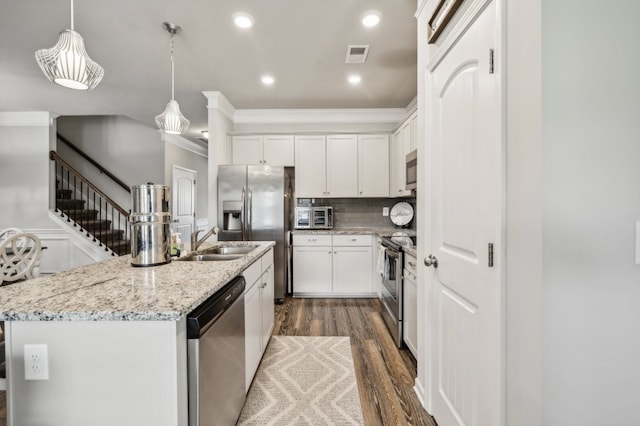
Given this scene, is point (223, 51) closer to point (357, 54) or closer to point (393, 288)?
point (357, 54)

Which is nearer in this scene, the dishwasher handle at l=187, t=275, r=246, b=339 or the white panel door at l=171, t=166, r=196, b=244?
the dishwasher handle at l=187, t=275, r=246, b=339

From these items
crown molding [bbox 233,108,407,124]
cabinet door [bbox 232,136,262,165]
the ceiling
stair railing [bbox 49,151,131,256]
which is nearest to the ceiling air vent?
the ceiling

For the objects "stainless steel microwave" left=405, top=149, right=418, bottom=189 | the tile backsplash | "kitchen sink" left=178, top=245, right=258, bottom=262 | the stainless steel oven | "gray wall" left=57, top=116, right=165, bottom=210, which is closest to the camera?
"kitchen sink" left=178, top=245, right=258, bottom=262

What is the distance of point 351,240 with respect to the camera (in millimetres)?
4062

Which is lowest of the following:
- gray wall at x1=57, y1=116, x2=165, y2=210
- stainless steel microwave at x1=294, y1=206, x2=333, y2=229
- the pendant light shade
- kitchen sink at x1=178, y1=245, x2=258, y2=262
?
kitchen sink at x1=178, y1=245, x2=258, y2=262

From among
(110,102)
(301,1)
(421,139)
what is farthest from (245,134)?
(421,139)

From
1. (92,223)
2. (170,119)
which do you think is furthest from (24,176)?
(170,119)

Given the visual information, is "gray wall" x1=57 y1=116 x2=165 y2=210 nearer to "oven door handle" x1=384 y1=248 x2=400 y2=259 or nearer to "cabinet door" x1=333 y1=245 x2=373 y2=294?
"cabinet door" x1=333 y1=245 x2=373 y2=294

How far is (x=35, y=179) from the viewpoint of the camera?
473cm

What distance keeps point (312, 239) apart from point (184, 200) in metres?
3.85

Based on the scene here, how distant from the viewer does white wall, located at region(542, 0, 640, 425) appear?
33.3 inches

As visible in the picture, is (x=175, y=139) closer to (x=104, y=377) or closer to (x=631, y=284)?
(x=104, y=377)

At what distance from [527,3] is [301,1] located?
1691 mm

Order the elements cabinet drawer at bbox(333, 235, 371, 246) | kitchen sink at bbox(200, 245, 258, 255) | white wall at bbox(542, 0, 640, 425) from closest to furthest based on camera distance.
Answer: white wall at bbox(542, 0, 640, 425) < kitchen sink at bbox(200, 245, 258, 255) < cabinet drawer at bbox(333, 235, 371, 246)
